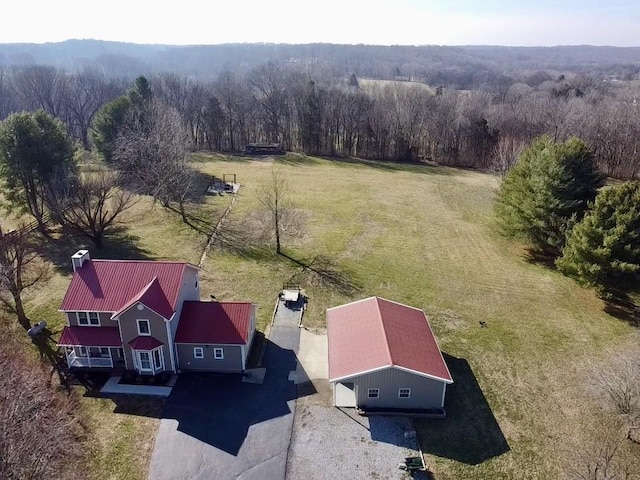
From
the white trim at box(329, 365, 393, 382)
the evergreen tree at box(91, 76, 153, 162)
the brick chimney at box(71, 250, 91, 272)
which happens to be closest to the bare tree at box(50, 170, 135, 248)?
the brick chimney at box(71, 250, 91, 272)

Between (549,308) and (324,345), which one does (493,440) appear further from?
(549,308)

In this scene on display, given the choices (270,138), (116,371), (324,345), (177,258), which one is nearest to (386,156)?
(270,138)

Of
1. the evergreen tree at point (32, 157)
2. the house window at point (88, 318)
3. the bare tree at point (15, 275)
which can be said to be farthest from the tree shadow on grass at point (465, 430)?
the evergreen tree at point (32, 157)

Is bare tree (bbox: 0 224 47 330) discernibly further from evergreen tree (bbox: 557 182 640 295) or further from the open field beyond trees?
evergreen tree (bbox: 557 182 640 295)

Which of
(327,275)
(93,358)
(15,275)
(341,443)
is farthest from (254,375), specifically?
(15,275)

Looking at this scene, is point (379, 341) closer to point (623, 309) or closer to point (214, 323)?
point (214, 323)
